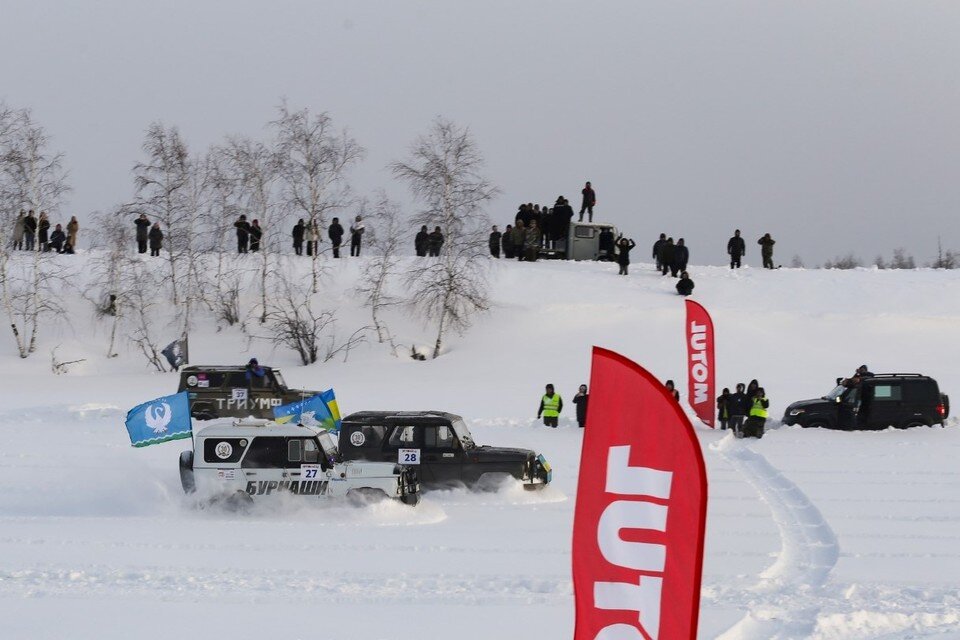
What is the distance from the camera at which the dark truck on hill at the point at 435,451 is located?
52.6 feet

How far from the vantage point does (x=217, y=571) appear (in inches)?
439

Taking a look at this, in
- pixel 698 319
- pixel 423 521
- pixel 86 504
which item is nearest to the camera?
pixel 423 521

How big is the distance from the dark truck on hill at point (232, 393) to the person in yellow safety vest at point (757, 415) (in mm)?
9340

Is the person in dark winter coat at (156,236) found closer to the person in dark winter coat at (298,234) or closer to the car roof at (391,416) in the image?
the person in dark winter coat at (298,234)

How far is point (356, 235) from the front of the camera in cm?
4031

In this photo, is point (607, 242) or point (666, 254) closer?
point (666, 254)

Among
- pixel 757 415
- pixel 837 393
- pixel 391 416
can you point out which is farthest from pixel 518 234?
pixel 391 416

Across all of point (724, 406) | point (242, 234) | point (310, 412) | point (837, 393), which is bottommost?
point (724, 406)

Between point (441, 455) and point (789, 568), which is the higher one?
point (441, 455)

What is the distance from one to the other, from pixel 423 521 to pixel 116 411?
1381cm

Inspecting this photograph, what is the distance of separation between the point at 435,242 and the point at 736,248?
12883 mm

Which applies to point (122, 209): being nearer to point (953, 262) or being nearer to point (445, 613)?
point (445, 613)

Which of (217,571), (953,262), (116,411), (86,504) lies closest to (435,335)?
(116,411)

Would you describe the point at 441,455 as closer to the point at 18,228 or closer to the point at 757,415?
the point at 757,415
